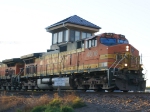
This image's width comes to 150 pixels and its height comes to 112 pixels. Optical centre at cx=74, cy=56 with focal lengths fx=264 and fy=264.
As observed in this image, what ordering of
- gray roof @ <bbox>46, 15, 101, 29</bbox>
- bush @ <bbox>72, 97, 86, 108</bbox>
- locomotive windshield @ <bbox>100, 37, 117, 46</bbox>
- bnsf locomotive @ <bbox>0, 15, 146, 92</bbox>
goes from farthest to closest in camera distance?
1. gray roof @ <bbox>46, 15, 101, 29</bbox>
2. locomotive windshield @ <bbox>100, 37, 117, 46</bbox>
3. bnsf locomotive @ <bbox>0, 15, 146, 92</bbox>
4. bush @ <bbox>72, 97, 86, 108</bbox>

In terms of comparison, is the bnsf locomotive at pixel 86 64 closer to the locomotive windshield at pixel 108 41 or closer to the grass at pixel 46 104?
the locomotive windshield at pixel 108 41

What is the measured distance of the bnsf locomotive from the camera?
14688 millimetres

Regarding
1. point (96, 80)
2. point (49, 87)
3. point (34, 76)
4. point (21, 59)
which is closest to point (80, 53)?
point (96, 80)

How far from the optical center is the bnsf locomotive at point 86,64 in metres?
14.7

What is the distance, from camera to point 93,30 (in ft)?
86.7

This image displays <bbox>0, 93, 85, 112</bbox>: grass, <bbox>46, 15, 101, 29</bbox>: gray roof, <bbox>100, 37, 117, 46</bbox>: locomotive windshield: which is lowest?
<bbox>0, 93, 85, 112</bbox>: grass

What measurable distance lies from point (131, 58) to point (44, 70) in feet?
29.9

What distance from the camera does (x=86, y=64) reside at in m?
16.8

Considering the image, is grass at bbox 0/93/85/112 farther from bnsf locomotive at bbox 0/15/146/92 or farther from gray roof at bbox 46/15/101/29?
gray roof at bbox 46/15/101/29

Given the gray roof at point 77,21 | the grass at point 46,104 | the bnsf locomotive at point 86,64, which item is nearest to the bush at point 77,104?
the grass at point 46,104

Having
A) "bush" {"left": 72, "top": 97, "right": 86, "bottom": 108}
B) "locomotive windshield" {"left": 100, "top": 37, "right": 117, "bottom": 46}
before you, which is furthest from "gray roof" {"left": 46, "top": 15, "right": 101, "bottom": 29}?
"bush" {"left": 72, "top": 97, "right": 86, "bottom": 108}

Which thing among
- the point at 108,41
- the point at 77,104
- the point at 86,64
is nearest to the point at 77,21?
the point at 86,64

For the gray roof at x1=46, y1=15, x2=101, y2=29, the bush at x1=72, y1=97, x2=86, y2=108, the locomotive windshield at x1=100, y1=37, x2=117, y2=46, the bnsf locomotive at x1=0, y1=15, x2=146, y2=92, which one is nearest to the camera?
the bush at x1=72, y1=97, x2=86, y2=108

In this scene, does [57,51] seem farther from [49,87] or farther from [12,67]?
[12,67]
